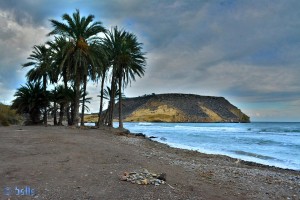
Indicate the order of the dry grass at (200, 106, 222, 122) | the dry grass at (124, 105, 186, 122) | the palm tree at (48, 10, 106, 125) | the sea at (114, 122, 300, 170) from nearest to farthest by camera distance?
1. the sea at (114, 122, 300, 170)
2. the palm tree at (48, 10, 106, 125)
3. the dry grass at (124, 105, 186, 122)
4. the dry grass at (200, 106, 222, 122)

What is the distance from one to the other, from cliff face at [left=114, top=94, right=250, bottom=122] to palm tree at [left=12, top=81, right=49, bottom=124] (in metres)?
111

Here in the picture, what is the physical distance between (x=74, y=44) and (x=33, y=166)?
1825cm

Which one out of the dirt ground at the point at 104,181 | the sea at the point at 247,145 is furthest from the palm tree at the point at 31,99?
the dirt ground at the point at 104,181

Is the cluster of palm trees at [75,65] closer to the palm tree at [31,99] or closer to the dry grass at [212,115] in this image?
the palm tree at [31,99]

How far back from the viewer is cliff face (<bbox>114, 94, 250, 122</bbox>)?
459ft

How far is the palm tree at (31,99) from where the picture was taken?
24.8 metres

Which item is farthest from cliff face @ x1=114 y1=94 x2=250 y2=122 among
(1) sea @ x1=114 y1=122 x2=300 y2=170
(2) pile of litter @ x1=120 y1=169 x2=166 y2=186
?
(2) pile of litter @ x1=120 y1=169 x2=166 y2=186

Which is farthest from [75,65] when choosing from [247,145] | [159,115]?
[159,115]

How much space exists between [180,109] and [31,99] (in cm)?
12206

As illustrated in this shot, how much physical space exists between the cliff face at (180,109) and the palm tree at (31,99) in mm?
110775

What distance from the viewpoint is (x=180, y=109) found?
14438cm

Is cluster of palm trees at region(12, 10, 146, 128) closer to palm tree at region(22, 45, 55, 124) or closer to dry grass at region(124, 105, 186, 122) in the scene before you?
palm tree at region(22, 45, 55, 124)

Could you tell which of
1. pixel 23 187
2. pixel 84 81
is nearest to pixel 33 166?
pixel 23 187

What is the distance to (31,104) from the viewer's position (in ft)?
81.2
